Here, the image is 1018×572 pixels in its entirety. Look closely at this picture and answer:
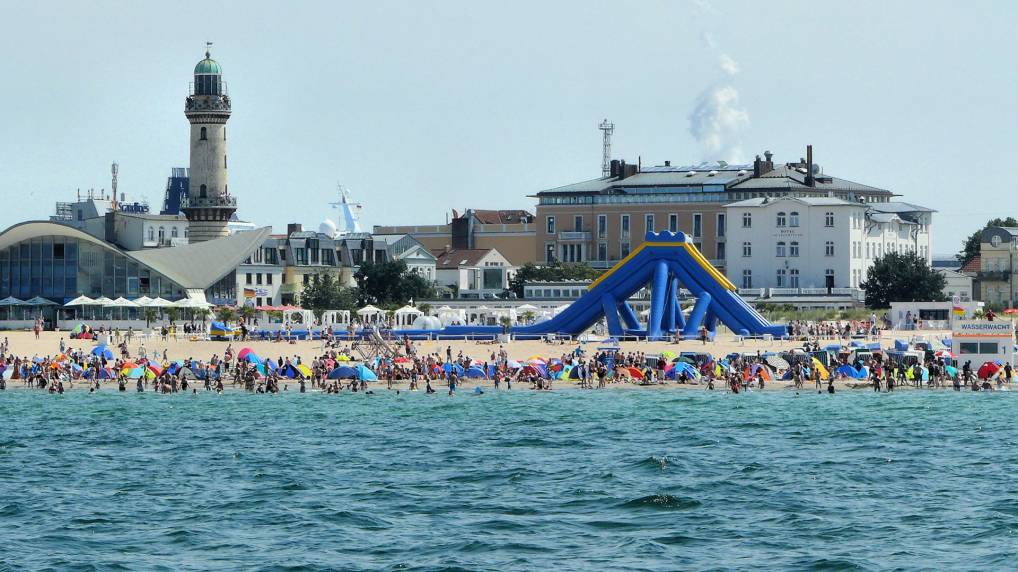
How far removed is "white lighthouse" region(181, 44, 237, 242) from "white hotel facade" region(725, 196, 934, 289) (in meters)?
32.7

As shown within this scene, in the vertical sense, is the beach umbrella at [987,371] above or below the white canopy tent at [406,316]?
below

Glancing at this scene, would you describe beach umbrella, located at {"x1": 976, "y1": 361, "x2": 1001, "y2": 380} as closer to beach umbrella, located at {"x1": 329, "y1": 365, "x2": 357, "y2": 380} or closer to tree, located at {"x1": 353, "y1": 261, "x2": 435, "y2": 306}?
beach umbrella, located at {"x1": 329, "y1": 365, "x2": 357, "y2": 380}

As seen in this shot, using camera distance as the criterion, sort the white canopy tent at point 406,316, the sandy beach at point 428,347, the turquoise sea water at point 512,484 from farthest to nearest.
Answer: the white canopy tent at point 406,316
the sandy beach at point 428,347
the turquoise sea water at point 512,484

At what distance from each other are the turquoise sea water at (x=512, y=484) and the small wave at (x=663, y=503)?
0.24 ft

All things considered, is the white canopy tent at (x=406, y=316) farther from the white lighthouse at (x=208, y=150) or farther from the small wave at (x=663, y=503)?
the small wave at (x=663, y=503)

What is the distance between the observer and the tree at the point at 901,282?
100562mm

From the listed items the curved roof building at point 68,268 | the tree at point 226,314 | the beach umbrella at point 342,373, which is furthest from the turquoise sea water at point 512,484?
the curved roof building at point 68,268

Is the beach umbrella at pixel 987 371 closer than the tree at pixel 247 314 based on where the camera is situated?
Yes

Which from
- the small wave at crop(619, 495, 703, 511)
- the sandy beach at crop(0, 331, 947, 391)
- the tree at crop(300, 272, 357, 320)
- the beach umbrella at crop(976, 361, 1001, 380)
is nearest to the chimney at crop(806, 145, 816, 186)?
the tree at crop(300, 272, 357, 320)

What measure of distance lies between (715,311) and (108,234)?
55298 millimetres

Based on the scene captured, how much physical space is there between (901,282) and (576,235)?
3253 cm

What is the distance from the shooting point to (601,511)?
116ft

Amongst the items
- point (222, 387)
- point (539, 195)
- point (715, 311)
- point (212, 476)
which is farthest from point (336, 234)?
point (212, 476)

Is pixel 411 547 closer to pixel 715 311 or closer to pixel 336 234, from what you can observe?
pixel 715 311
